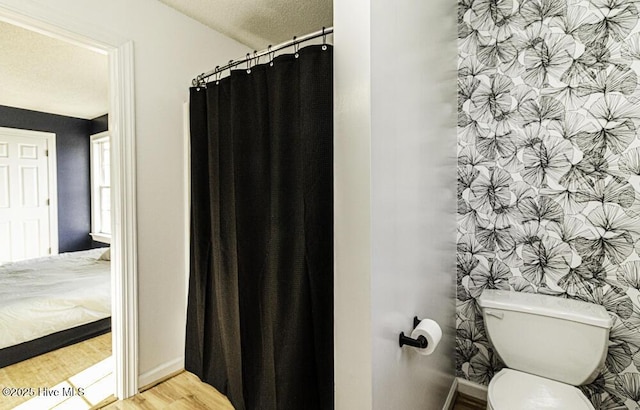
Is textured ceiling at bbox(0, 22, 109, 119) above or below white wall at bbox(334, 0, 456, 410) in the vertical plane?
above

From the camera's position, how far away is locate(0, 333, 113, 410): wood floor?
6.16 feet

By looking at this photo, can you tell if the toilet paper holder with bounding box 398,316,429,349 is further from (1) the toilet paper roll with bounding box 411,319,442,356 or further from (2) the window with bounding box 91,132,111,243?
(2) the window with bounding box 91,132,111,243

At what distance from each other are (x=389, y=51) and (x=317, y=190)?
550 millimetres

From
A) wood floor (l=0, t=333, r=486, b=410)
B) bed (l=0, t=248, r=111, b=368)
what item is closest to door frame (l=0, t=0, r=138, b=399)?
wood floor (l=0, t=333, r=486, b=410)

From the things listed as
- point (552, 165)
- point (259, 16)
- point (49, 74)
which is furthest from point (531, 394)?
point (49, 74)

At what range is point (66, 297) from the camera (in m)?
2.65

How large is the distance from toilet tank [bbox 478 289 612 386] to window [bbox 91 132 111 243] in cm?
521

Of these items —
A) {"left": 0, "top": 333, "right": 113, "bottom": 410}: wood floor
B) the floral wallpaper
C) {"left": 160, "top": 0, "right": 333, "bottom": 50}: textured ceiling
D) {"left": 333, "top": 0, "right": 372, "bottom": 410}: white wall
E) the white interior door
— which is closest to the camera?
{"left": 333, "top": 0, "right": 372, "bottom": 410}: white wall

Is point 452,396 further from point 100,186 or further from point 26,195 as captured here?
point 26,195

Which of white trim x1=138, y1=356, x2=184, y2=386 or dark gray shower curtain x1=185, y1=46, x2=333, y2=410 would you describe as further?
white trim x1=138, y1=356, x2=184, y2=386

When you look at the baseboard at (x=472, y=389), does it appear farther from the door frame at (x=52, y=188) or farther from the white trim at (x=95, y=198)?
the door frame at (x=52, y=188)

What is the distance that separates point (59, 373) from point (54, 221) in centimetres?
335

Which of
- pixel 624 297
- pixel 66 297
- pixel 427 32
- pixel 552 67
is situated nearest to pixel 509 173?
pixel 552 67

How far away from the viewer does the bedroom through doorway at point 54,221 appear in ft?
7.24
